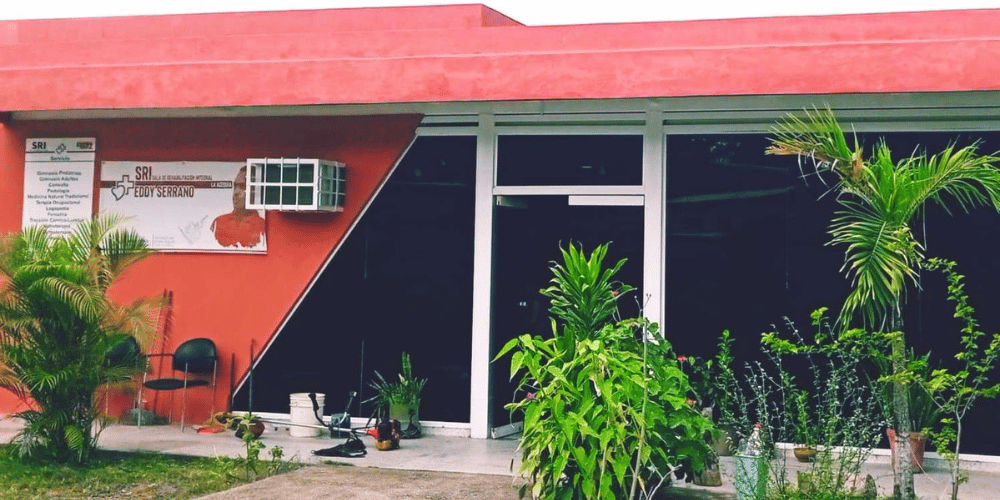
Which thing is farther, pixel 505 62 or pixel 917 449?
pixel 505 62

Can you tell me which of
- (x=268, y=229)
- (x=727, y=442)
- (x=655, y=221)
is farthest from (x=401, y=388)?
(x=727, y=442)

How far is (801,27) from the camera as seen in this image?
32.0ft

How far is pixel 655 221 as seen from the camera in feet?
33.8

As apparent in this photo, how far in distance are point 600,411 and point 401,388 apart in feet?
11.6

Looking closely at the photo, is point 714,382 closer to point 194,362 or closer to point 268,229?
point 268,229

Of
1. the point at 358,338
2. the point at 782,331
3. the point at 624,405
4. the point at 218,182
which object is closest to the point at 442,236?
the point at 358,338

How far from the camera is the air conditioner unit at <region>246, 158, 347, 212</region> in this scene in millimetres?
10812

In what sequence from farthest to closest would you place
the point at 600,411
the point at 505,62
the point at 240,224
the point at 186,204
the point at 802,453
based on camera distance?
the point at 186,204 → the point at 240,224 → the point at 505,62 → the point at 802,453 → the point at 600,411

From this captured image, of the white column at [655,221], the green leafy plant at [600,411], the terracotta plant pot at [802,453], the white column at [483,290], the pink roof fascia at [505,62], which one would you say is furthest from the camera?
the white column at [483,290]

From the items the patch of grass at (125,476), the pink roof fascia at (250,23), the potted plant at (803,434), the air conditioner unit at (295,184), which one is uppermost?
the pink roof fascia at (250,23)

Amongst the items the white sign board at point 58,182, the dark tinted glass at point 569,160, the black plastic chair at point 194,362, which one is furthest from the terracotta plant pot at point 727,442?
the white sign board at point 58,182

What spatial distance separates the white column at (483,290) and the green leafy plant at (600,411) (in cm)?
264

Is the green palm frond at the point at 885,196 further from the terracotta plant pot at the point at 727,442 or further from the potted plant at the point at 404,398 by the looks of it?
the potted plant at the point at 404,398

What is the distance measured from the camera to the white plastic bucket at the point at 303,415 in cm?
1084
